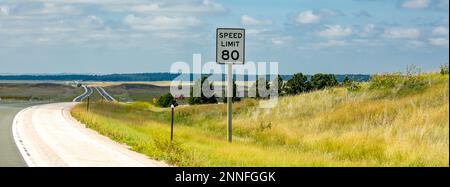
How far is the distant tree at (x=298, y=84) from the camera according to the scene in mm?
103188

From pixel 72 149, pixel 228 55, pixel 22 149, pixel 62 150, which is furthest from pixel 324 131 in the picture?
pixel 22 149

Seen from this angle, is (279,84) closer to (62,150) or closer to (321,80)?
(321,80)

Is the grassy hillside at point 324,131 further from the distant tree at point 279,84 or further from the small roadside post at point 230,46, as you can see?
the distant tree at point 279,84

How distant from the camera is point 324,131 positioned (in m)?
31.1

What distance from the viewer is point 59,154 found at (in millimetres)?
17578

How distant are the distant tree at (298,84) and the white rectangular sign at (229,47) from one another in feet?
260

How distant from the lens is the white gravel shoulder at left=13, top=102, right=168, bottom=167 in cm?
1569

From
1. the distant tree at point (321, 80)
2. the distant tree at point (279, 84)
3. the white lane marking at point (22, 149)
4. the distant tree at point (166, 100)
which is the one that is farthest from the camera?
the distant tree at point (166, 100)

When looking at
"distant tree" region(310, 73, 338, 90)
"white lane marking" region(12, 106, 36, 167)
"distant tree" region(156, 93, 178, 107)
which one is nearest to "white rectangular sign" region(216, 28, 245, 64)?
"white lane marking" region(12, 106, 36, 167)

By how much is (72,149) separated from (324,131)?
1469 cm

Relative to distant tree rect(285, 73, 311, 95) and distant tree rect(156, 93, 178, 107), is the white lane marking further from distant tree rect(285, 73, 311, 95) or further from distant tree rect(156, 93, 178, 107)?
distant tree rect(156, 93, 178, 107)

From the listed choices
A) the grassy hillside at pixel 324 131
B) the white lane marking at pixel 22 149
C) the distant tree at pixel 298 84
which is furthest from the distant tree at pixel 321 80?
the white lane marking at pixel 22 149
